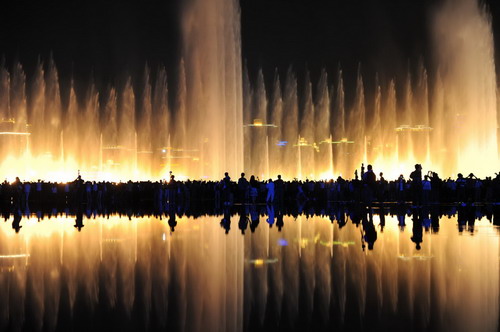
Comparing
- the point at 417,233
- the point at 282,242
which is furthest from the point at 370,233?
the point at 282,242

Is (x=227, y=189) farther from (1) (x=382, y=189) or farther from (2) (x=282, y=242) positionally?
(2) (x=282, y=242)

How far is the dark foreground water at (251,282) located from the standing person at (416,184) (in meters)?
8.00

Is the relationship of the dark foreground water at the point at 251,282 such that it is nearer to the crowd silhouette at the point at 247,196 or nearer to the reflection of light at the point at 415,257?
the reflection of light at the point at 415,257

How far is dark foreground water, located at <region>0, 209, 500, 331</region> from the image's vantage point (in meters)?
6.06

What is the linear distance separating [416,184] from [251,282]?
1677 centimetres

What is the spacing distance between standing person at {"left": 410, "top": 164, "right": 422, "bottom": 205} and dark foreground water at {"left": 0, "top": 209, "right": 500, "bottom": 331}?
800cm

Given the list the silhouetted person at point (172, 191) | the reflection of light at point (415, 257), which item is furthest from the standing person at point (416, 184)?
the reflection of light at point (415, 257)

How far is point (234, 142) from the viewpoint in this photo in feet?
138

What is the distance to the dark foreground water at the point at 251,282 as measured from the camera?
19.9 feet

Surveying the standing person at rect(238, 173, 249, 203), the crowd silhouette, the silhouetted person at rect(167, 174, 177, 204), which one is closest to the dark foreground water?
the crowd silhouette

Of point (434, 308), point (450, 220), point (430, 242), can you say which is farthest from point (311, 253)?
point (450, 220)

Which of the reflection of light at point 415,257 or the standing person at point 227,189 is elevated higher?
the standing person at point 227,189

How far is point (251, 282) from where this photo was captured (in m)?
Result: 8.19

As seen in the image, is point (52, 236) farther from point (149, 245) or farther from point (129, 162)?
point (129, 162)
